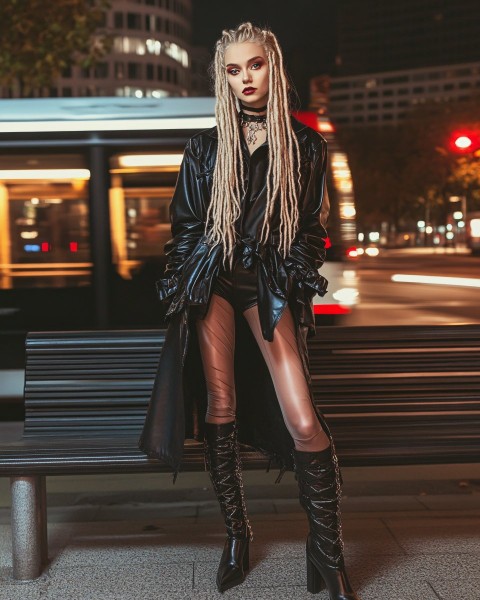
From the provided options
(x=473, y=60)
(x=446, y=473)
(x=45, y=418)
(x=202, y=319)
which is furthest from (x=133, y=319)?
(x=473, y=60)

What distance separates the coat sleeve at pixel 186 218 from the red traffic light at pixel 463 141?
18.0 metres

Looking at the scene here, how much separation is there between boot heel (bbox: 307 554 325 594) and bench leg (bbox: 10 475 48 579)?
1.13 metres

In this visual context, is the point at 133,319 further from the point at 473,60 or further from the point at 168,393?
the point at 473,60

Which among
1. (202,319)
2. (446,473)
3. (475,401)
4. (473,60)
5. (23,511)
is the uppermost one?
(473,60)

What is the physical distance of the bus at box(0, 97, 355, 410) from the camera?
9922 millimetres

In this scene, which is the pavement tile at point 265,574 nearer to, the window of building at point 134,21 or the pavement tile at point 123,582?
the pavement tile at point 123,582

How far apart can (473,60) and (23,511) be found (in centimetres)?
19769

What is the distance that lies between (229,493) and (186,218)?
43.1 inches

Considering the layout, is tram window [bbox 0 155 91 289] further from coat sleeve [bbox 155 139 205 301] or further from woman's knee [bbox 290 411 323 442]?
woman's knee [bbox 290 411 323 442]

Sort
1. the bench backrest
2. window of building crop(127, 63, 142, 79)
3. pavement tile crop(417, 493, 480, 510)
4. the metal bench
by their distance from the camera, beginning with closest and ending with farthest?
the metal bench → the bench backrest → pavement tile crop(417, 493, 480, 510) → window of building crop(127, 63, 142, 79)

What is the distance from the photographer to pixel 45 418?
4465 mm

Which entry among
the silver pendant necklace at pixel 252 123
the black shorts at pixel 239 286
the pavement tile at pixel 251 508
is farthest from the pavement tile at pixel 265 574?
the silver pendant necklace at pixel 252 123

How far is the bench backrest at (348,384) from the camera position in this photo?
4.45 m

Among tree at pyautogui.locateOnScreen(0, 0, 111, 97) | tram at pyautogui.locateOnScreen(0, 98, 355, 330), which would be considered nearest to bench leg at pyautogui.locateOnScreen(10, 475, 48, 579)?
tram at pyautogui.locateOnScreen(0, 98, 355, 330)
